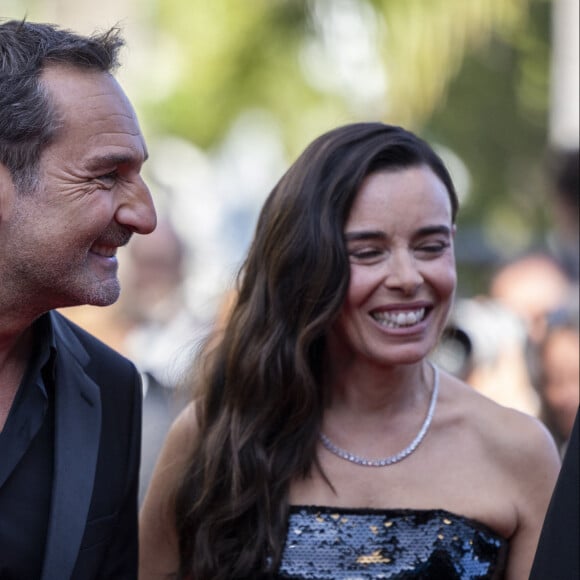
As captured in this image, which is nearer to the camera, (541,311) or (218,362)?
(218,362)

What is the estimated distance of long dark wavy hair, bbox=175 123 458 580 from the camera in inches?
166

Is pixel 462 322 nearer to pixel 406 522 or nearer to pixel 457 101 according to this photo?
pixel 406 522

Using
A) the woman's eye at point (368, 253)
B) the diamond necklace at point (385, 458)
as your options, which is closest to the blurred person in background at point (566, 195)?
the diamond necklace at point (385, 458)

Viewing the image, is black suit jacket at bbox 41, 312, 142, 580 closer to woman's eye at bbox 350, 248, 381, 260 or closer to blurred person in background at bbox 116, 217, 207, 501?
woman's eye at bbox 350, 248, 381, 260

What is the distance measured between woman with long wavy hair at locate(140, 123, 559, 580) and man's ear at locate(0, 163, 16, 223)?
108 centimetres

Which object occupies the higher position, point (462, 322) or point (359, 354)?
point (462, 322)

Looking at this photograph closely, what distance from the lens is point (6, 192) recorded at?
353 cm

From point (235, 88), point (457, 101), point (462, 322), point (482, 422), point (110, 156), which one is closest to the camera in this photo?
point (110, 156)

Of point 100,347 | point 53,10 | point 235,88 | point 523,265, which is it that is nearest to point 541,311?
point 523,265

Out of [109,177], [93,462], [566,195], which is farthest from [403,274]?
[566,195]

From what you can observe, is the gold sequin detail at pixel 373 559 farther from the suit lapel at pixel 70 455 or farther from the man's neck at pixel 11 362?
the man's neck at pixel 11 362

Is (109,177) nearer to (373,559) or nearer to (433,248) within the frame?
(433,248)

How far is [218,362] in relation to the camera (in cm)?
455

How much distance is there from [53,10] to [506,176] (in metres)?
8.85
